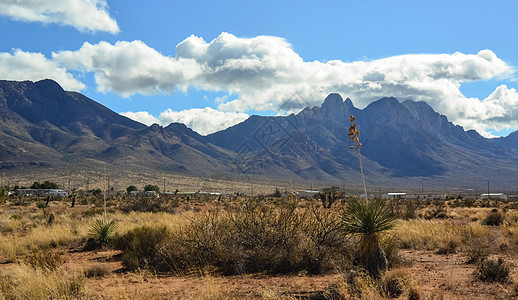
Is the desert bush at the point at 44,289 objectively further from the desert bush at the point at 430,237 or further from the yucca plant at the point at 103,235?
the desert bush at the point at 430,237

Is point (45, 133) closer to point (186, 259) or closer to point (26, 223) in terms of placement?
point (26, 223)

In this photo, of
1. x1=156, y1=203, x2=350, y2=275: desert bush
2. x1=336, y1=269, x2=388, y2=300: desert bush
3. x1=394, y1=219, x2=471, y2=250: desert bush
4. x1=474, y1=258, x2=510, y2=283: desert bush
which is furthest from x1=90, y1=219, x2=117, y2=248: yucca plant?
x1=474, y1=258, x2=510, y2=283: desert bush

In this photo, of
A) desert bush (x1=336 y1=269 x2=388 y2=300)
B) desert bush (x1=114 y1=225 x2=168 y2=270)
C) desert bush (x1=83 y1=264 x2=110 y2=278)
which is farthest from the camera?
desert bush (x1=114 y1=225 x2=168 y2=270)

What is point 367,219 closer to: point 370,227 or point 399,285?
point 370,227

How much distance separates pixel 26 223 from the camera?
1008 inches

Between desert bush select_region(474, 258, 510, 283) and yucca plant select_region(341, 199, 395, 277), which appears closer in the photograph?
yucca plant select_region(341, 199, 395, 277)

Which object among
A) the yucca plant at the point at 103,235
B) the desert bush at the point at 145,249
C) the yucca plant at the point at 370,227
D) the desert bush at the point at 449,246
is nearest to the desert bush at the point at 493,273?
the yucca plant at the point at 370,227

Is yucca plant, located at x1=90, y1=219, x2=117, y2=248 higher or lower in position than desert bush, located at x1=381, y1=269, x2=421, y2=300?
lower

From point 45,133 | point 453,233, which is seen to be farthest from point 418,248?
point 45,133

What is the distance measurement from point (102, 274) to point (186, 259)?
2.34m

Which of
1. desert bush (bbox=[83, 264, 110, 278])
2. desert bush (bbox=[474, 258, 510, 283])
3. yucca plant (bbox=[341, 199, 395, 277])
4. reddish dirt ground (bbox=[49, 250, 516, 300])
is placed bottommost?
desert bush (bbox=[83, 264, 110, 278])

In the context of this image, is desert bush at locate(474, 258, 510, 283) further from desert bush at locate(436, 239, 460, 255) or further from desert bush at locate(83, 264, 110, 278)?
desert bush at locate(83, 264, 110, 278)

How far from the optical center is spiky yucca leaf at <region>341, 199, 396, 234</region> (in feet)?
31.9

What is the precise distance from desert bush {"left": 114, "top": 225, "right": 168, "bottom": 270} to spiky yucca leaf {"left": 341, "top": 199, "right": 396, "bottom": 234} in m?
5.86
